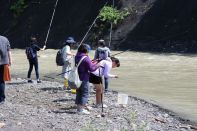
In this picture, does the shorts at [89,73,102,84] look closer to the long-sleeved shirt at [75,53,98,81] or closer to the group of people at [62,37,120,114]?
the group of people at [62,37,120,114]

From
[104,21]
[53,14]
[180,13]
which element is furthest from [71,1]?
[180,13]

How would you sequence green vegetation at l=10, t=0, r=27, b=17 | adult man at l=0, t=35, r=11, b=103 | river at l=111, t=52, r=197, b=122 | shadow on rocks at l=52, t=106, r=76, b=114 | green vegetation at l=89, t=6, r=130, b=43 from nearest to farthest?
shadow on rocks at l=52, t=106, r=76, b=114 < adult man at l=0, t=35, r=11, b=103 < river at l=111, t=52, r=197, b=122 < green vegetation at l=89, t=6, r=130, b=43 < green vegetation at l=10, t=0, r=27, b=17

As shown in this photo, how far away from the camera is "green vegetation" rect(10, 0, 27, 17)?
129 feet

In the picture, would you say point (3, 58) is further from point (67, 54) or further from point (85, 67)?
point (67, 54)

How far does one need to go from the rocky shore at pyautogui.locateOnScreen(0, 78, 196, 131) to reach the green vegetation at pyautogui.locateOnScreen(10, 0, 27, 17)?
80.2 feet

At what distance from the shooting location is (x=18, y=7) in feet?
129

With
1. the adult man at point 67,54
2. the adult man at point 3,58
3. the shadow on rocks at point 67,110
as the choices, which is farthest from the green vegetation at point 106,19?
the adult man at point 3,58

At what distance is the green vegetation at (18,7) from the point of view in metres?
39.3

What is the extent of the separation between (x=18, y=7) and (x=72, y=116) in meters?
28.7

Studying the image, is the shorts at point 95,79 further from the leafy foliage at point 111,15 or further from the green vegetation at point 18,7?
the green vegetation at point 18,7

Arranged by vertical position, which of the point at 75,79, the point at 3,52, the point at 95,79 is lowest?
the point at 95,79

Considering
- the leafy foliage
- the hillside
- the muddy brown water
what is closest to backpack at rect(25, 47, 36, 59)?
the muddy brown water

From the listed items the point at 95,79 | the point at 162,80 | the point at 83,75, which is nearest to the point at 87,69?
the point at 83,75

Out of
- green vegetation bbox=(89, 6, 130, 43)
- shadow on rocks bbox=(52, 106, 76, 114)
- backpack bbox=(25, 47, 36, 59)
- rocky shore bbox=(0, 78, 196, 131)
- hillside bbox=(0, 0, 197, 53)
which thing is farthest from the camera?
green vegetation bbox=(89, 6, 130, 43)
